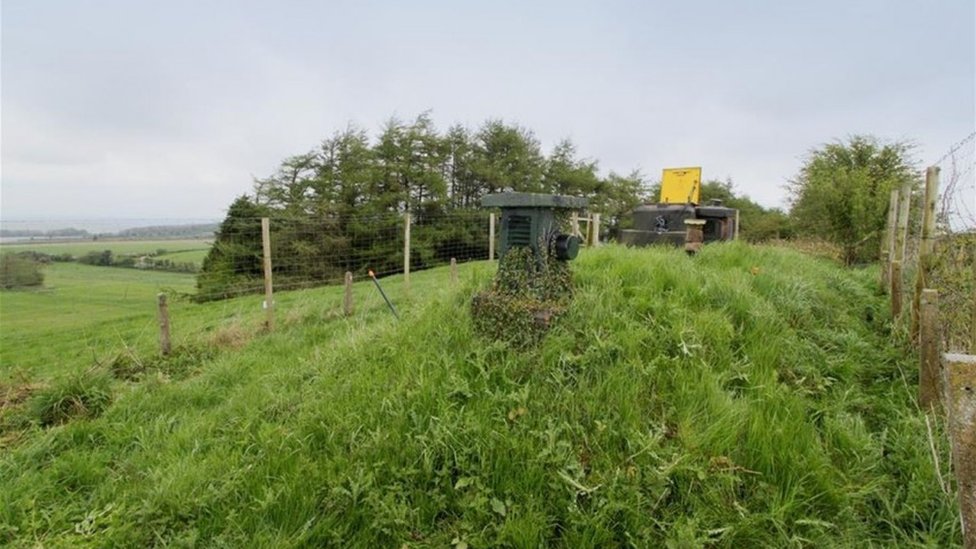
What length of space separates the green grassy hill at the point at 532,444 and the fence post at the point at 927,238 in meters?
0.56

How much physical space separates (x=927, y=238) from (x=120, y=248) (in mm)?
31976

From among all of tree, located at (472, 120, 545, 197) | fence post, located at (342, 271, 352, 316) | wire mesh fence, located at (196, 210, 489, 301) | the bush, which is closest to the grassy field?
wire mesh fence, located at (196, 210, 489, 301)

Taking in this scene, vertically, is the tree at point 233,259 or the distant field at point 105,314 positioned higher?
the tree at point 233,259

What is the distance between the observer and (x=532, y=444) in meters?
2.05

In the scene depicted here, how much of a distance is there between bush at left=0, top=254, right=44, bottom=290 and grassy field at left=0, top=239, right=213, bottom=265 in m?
1.40

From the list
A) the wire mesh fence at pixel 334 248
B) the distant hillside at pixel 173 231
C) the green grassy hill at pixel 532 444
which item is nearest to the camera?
the green grassy hill at pixel 532 444

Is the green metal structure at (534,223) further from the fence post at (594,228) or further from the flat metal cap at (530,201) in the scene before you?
the fence post at (594,228)

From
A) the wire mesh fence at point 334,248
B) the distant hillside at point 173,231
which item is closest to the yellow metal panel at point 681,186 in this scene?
the wire mesh fence at point 334,248

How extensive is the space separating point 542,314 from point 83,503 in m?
2.58

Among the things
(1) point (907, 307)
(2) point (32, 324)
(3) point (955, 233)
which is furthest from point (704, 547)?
(2) point (32, 324)

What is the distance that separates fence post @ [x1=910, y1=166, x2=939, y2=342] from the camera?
319 centimetres

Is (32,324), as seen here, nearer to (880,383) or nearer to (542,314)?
(542,314)

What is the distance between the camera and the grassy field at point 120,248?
16.2 metres

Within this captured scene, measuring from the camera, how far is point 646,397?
7.50ft
